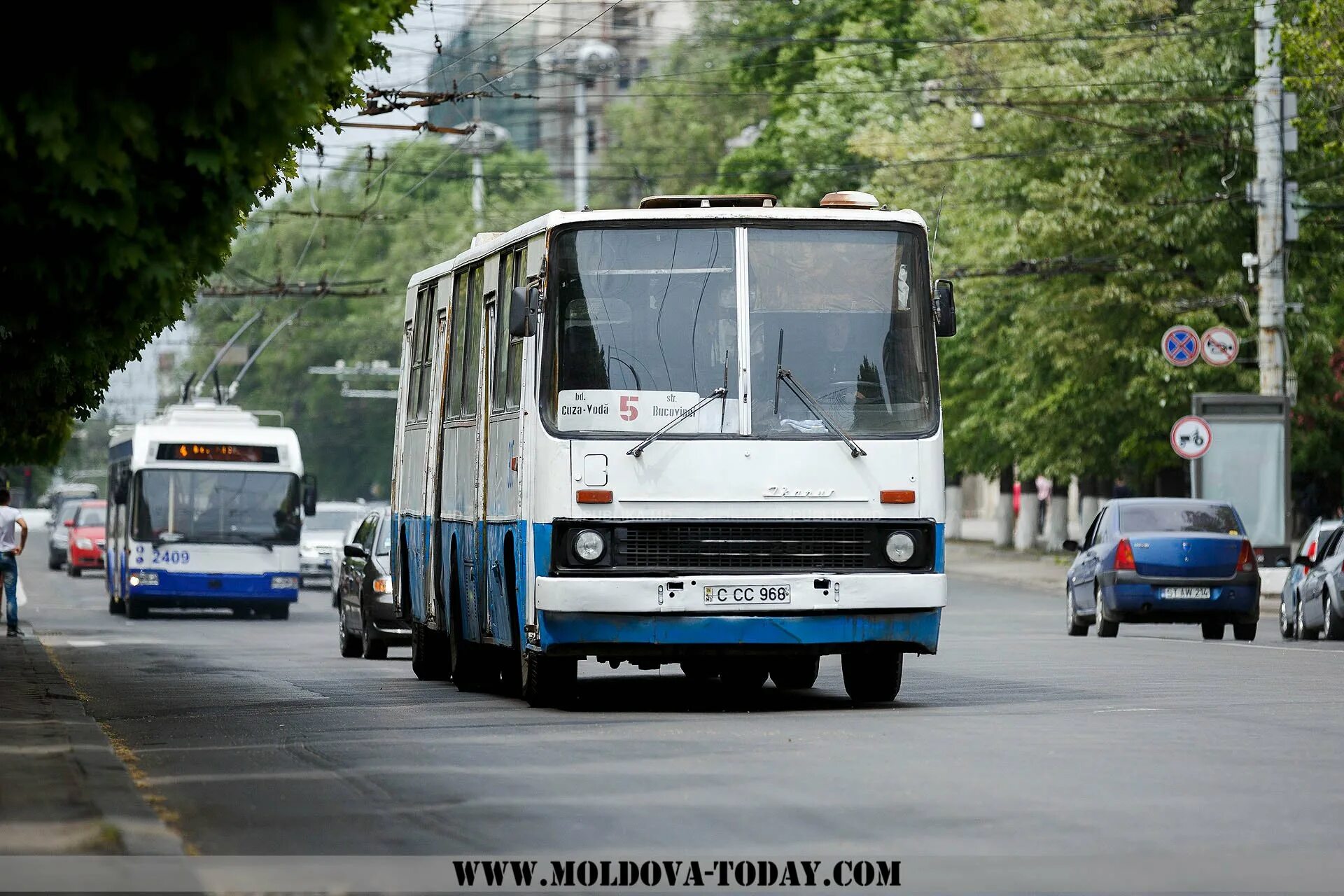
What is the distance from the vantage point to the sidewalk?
30.8 ft

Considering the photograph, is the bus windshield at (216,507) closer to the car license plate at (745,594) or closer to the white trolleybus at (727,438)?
the white trolleybus at (727,438)

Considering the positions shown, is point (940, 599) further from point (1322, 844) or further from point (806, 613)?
point (1322, 844)

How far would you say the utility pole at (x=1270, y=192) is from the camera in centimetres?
3747

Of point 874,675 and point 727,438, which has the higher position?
point 727,438

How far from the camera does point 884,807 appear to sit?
10.8m

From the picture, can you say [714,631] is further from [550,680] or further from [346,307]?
[346,307]

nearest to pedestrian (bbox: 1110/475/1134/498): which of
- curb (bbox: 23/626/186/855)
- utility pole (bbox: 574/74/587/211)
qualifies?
curb (bbox: 23/626/186/855)

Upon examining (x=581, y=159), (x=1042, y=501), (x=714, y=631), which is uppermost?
(x=581, y=159)

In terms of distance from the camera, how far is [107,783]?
11.5 metres

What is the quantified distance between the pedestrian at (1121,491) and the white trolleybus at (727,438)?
38.0m

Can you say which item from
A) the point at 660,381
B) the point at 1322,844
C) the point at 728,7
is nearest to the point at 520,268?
the point at 660,381

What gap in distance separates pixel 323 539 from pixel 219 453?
1294cm

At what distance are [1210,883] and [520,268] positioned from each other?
9.76m

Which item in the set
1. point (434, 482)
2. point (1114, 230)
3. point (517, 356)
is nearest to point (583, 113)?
point (1114, 230)
